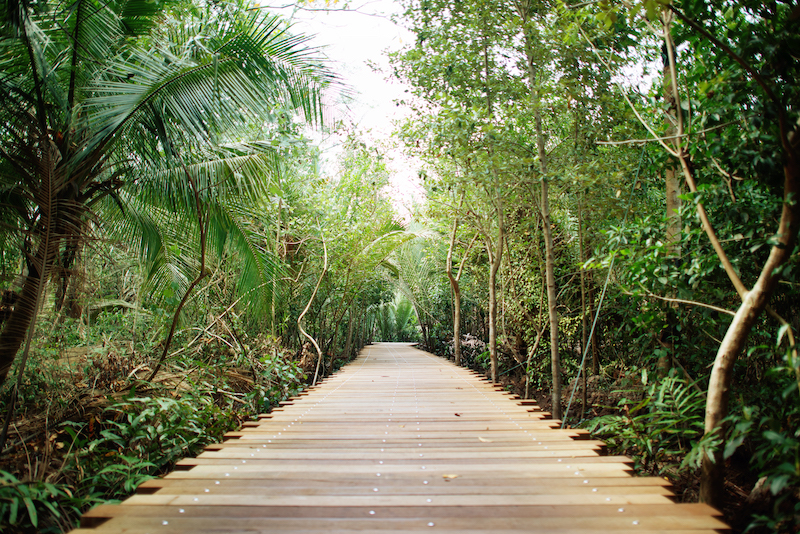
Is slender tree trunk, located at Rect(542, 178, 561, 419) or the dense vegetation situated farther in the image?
slender tree trunk, located at Rect(542, 178, 561, 419)

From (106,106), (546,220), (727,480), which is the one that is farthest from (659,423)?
(106,106)

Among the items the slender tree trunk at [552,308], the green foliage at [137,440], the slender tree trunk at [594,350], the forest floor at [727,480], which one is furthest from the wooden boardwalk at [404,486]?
the slender tree trunk at [594,350]

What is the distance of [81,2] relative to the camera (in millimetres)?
3461

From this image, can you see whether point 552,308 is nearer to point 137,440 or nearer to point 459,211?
point 459,211

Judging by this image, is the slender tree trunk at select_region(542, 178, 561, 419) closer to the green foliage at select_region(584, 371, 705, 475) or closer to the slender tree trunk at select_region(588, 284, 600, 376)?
the green foliage at select_region(584, 371, 705, 475)

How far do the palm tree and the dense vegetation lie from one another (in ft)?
0.07

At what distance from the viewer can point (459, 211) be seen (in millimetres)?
6438

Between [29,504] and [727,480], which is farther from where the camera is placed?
[727,480]

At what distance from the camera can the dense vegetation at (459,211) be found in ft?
7.74

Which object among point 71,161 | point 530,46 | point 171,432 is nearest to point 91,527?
point 171,432

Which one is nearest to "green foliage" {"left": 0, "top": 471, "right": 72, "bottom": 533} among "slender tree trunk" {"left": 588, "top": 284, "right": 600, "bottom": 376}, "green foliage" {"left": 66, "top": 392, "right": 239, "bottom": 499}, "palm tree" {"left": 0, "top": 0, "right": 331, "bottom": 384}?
"green foliage" {"left": 66, "top": 392, "right": 239, "bottom": 499}

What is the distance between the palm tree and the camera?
119 inches

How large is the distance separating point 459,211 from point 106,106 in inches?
166

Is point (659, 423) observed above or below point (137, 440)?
above
